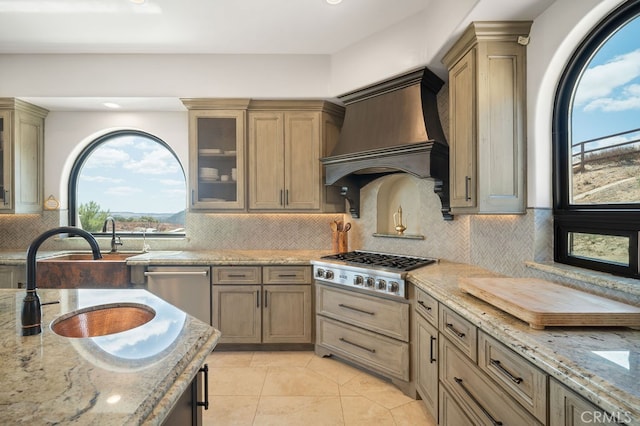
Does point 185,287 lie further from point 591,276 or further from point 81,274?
point 591,276

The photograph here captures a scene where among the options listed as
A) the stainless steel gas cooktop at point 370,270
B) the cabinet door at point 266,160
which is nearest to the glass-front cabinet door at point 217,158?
the cabinet door at point 266,160

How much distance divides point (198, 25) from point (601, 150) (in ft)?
10.4

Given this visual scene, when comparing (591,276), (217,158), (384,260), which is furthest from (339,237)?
(591,276)

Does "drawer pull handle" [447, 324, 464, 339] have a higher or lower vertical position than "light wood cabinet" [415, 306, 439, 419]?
higher

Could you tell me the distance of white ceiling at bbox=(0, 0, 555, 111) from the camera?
2408 millimetres

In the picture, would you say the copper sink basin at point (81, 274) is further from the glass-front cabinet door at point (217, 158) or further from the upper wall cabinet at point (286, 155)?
the upper wall cabinet at point (286, 155)

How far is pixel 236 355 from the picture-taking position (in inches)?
115

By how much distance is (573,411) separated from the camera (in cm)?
93

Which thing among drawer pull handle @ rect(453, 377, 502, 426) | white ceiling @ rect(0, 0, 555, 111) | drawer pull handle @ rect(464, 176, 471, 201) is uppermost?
white ceiling @ rect(0, 0, 555, 111)

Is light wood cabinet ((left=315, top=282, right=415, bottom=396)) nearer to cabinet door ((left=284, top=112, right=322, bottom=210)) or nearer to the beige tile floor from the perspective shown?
the beige tile floor

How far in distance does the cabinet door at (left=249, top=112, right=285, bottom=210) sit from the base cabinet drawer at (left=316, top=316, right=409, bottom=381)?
134cm

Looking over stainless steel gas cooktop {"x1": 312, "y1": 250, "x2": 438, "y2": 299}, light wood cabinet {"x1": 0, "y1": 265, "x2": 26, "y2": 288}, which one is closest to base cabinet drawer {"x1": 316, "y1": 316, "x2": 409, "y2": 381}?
stainless steel gas cooktop {"x1": 312, "y1": 250, "x2": 438, "y2": 299}

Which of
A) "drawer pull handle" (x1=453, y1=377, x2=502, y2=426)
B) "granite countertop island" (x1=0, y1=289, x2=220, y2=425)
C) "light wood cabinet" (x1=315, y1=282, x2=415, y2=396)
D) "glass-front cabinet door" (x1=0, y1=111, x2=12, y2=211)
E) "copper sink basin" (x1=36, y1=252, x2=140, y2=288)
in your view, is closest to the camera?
"granite countertop island" (x1=0, y1=289, x2=220, y2=425)

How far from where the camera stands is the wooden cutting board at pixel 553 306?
1169 mm
